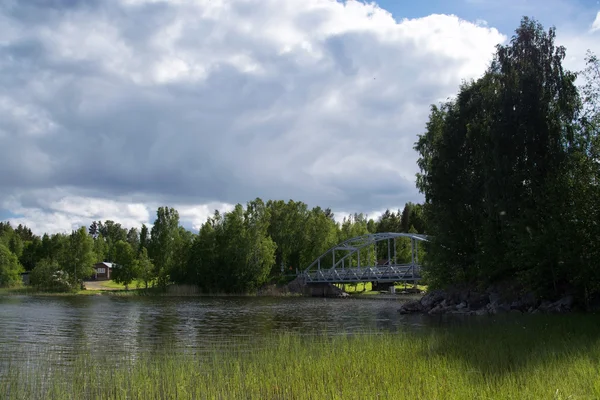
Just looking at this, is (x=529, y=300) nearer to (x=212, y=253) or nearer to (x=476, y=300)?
(x=476, y=300)

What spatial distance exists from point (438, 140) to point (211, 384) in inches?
1182

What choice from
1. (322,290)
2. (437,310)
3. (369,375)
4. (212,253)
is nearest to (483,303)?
(437,310)

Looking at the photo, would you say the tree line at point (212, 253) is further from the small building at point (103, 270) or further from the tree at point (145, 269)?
the small building at point (103, 270)

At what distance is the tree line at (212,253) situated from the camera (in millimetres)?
78000

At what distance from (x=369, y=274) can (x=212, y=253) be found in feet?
86.2

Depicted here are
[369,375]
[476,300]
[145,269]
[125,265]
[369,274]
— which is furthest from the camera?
[145,269]

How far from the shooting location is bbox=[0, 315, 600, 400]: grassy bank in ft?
27.8

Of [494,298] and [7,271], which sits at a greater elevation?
[7,271]

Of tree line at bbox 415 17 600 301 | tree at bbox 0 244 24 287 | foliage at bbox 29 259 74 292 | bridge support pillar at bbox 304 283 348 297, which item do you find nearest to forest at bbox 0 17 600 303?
tree line at bbox 415 17 600 301

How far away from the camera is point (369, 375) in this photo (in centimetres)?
1039

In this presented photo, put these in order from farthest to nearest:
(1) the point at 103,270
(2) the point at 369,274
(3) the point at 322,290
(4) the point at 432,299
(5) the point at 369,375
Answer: (1) the point at 103,270, (3) the point at 322,290, (2) the point at 369,274, (4) the point at 432,299, (5) the point at 369,375

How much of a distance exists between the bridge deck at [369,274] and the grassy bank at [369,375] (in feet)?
159

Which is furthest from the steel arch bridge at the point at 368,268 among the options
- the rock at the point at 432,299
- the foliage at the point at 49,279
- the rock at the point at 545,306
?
the foliage at the point at 49,279

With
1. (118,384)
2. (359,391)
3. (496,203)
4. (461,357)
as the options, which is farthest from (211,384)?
(496,203)
